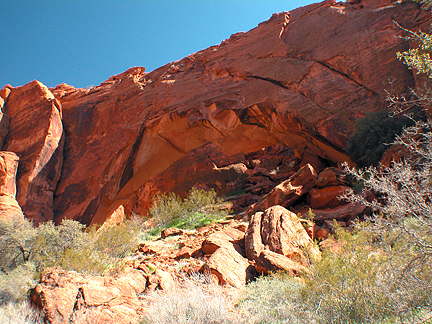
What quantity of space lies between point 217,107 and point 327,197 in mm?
5288

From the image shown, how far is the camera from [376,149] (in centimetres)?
848

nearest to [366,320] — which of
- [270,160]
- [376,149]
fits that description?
[376,149]

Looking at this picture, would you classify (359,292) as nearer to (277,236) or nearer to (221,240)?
(277,236)

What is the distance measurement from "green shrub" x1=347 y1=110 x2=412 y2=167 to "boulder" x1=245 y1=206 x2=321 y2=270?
12.8ft

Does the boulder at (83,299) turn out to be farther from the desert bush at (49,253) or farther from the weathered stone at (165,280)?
the desert bush at (49,253)

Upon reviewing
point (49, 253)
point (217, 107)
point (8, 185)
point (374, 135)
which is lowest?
point (49, 253)

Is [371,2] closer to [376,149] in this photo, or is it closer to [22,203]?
[376,149]

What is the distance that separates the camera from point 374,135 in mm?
8492

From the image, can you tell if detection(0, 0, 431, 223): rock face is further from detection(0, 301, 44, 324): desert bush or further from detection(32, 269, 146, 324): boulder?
detection(0, 301, 44, 324): desert bush

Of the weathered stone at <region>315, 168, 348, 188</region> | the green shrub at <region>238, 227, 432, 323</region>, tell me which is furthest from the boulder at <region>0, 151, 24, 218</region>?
the green shrub at <region>238, 227, 432, 323</region>

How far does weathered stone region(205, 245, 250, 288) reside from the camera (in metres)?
4.59

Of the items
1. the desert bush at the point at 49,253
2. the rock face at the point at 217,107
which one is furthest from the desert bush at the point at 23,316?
the rock face at the point at 217,107

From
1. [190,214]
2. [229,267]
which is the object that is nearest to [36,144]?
[190,214]

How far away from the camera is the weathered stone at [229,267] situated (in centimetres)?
459
